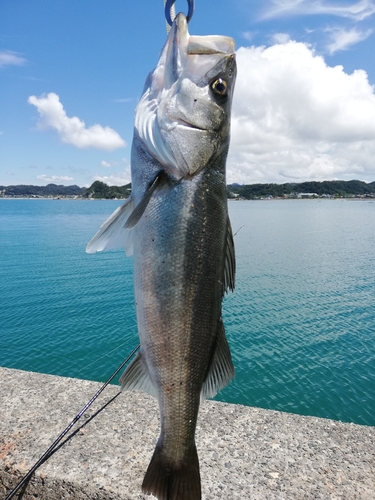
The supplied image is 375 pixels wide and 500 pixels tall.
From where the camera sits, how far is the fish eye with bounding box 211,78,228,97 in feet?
7.88

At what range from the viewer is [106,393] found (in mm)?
4496

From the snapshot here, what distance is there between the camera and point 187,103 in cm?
233

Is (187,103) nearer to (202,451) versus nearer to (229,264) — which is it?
(229,264)

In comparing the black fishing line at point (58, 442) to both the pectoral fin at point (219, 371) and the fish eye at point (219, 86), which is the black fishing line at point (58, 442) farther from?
the fish eye at point (219, 86)

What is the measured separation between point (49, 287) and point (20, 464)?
60.9ft

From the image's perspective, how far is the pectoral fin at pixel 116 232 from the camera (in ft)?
7.99

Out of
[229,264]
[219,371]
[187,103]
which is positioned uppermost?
[187,103]

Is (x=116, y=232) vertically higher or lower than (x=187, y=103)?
lower

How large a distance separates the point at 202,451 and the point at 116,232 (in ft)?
7.96

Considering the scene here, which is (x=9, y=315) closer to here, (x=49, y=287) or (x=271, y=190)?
(x=49, y=287)

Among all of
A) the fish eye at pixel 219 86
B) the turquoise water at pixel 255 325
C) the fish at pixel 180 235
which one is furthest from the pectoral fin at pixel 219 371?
the turquoise water at pixel 255 325

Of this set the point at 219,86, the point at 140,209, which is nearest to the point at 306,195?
the point at 219,86

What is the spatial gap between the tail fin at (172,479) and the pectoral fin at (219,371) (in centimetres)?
42

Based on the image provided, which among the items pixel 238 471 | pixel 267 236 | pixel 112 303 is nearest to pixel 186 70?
pixel 238 471
